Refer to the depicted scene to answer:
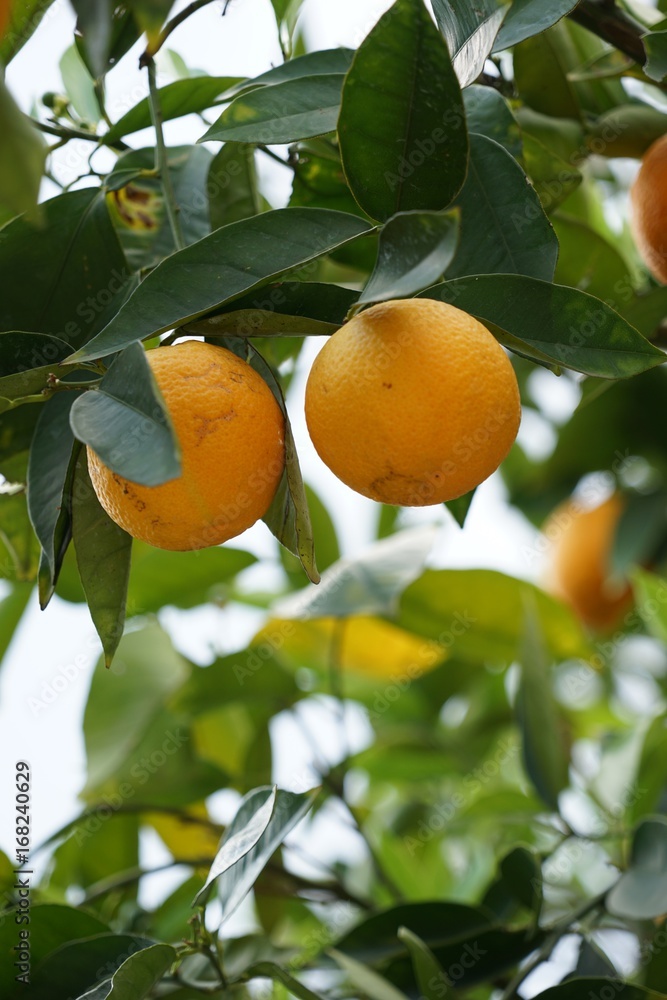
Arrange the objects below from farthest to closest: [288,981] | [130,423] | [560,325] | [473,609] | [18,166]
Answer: [473,609]
[288,981]
[560,325]
[130,423]
[18,166]

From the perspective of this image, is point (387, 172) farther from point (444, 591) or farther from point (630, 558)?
point (630, 558)

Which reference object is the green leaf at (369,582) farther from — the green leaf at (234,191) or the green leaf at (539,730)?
the green leaf at (234,191)

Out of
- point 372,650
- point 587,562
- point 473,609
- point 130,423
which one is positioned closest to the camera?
point 130,423

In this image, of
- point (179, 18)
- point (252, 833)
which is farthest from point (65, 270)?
point (252, 833)

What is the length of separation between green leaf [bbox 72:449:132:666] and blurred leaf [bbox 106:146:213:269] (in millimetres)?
303

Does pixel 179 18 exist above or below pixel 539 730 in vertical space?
above

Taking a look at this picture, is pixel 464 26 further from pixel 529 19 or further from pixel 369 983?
pixel 369 983

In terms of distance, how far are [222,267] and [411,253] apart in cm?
14

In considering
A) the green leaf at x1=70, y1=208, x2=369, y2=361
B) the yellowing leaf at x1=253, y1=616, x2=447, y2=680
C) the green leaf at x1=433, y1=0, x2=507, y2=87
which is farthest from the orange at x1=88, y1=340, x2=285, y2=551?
the yellowing leaf at x1=253, y1=616, x2=447, y2=680

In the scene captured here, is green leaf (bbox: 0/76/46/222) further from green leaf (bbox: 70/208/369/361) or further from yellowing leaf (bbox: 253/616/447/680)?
yellowing leaf (bbox: 253/616/447/680)

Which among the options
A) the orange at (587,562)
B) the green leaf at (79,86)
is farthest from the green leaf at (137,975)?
the orange at (587,562)

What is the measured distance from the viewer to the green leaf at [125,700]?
4.24 feet

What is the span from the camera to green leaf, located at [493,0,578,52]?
725 millimetres

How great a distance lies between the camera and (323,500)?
5.02 ft
